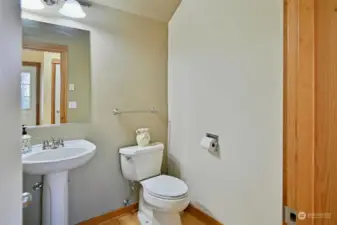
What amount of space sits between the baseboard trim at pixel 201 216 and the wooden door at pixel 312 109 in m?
1.73

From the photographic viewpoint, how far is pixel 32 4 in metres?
1.83

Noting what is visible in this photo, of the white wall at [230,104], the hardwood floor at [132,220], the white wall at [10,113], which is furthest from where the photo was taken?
the hardwood floor at [132,220]

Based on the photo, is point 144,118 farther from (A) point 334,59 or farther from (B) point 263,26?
(A) point 334,59

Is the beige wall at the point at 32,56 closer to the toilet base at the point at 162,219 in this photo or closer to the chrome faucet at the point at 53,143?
the chrome faucet at the point at 53,143

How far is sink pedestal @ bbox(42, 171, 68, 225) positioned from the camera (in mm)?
1811

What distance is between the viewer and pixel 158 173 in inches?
95.6

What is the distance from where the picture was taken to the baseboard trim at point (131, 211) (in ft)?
7.30

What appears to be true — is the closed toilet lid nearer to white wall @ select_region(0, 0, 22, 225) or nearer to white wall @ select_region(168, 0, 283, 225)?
white wall @ select_region(168, 0, 283, 225)

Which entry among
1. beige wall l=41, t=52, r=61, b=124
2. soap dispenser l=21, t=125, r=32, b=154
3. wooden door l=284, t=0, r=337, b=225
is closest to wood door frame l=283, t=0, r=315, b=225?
wooden door l=284, t=0, r=337, b=225

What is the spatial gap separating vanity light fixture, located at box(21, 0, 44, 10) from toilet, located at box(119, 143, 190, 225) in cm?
141

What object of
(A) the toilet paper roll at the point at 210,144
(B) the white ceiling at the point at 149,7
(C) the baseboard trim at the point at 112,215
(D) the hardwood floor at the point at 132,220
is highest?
(B) the white ceiling at the point at 149,7

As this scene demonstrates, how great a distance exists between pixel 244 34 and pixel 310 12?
52.1 inches

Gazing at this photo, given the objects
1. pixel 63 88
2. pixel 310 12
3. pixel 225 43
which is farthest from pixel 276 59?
pixel 63 88

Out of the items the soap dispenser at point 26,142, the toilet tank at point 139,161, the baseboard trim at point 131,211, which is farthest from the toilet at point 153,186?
the soap dispenser at point 26,142
